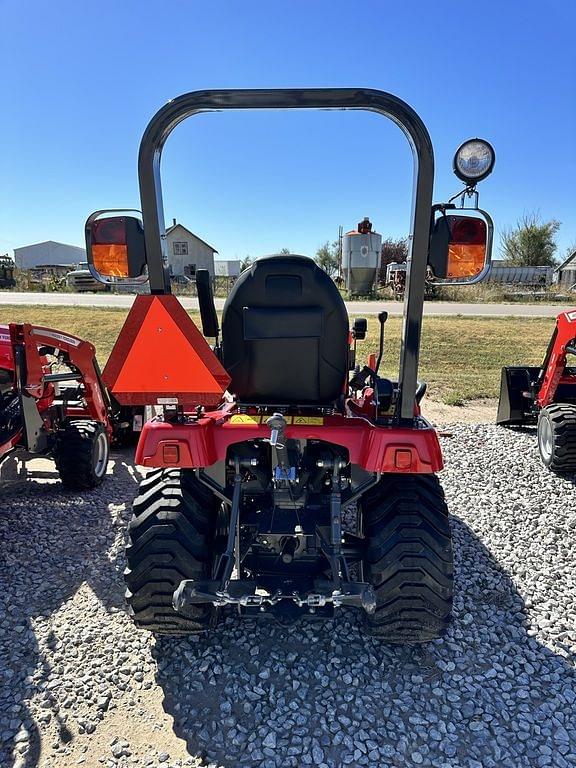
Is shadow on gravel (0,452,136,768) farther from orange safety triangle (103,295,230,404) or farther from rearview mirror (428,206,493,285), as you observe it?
rearview mirror (428,206,493,285)

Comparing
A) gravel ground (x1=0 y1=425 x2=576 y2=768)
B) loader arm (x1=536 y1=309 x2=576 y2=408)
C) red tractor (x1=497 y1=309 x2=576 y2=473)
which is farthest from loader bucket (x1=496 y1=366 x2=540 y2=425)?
gravel ground (x1=0 y1=425 x2=576 y2=768)

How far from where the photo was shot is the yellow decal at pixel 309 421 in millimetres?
2463

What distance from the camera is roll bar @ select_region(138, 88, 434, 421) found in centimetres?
203

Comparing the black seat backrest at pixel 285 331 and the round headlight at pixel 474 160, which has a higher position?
the round headlight at pixel 474 160

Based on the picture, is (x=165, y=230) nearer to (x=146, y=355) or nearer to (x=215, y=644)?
(x=146, y=355)

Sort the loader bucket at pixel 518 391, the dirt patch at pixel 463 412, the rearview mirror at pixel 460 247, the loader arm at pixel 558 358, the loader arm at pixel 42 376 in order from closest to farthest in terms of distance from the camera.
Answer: the rearview mirror at pixel 460 247, the loader arm at pixel 42 376, the loader arm at pixel 558 358, the loader bucket at pixel 518 391, the dirt patch at pixel 463 412

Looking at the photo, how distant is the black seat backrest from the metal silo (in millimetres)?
228

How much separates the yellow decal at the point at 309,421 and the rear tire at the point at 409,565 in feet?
1.60

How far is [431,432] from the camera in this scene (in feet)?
7.64

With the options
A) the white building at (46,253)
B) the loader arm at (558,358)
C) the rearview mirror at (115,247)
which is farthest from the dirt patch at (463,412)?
the white building at (46,253)

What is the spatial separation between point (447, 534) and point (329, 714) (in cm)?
94

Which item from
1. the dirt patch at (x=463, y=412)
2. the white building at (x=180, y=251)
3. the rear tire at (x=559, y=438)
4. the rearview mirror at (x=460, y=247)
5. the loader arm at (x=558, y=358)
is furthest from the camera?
the dirt patch at (x=463, y=412)

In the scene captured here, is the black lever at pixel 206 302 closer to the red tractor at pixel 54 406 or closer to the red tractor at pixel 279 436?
the red tractor at pixel 279 436

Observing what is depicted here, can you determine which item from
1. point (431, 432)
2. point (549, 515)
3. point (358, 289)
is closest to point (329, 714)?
point (431, 432)
